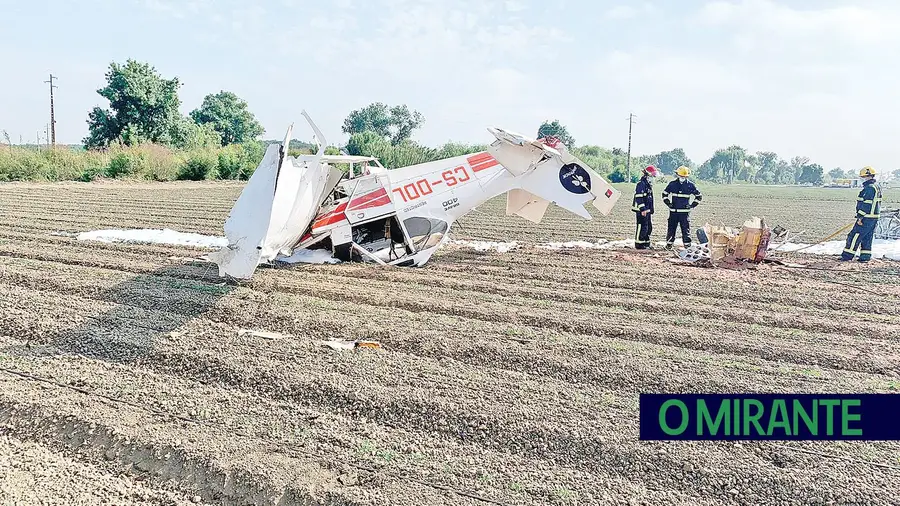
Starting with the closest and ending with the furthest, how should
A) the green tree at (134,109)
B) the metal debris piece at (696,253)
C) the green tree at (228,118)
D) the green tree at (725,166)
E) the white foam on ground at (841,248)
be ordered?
the metal debris piece at (696,253), the white foam on ground at (841,248), the green tree at (134,109), the green tree at (228,118), the green tree at (725,166)

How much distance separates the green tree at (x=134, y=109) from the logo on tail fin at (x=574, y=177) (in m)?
33.6

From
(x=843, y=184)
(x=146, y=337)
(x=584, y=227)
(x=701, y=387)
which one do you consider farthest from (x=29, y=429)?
(x=843, y=184)

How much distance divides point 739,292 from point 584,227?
753 centimetres

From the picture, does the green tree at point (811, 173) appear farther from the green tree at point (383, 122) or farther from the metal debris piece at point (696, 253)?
the metal debris piece at point (696, 253)

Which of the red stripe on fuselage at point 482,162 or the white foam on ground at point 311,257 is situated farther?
the red stripe on fuselage at point 482,162

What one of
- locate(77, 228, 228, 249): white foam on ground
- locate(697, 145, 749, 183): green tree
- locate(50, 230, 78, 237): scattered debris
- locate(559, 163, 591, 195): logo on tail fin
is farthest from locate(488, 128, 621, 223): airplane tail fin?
locate(697, 145, 749, 183): green tree

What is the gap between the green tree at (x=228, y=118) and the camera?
2677 inches

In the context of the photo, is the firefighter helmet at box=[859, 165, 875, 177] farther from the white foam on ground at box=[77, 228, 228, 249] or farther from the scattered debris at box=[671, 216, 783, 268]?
the white foam on ground at box=[77, 228, 228, 249]

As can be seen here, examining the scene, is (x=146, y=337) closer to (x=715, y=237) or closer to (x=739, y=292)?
(x=739, y=292)

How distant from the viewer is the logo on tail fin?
10.4 m

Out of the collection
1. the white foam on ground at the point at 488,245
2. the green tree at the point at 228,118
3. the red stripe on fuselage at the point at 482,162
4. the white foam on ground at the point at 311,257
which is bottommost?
the white foam on ground at the point at 311,257

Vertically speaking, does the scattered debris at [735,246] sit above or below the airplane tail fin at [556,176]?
below

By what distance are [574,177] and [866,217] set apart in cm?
498

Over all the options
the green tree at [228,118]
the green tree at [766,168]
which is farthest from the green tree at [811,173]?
the green tree at [228,118]
